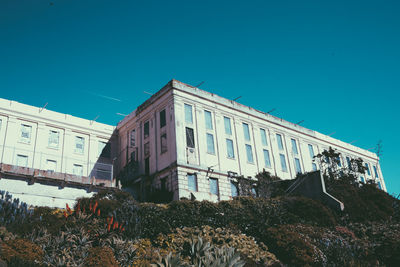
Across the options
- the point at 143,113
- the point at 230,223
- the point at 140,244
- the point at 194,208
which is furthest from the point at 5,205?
the point at 143,113

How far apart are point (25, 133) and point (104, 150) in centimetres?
763

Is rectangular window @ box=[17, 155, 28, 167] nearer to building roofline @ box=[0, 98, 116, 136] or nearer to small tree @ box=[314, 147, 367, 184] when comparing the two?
building roofline @ box=[0, 98, 116, 136]

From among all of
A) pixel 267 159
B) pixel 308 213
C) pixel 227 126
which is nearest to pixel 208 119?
pixel 227 126

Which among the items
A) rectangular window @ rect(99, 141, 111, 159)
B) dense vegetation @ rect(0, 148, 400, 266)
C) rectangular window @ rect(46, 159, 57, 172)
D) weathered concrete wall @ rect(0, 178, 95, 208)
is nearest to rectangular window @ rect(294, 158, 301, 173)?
dense vegetation @ rect(0, 148, 400, 266)

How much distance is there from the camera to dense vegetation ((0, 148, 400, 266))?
37.0 ft

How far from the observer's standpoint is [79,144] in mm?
35875

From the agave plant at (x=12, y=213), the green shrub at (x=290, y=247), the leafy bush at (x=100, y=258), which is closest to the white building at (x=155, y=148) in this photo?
the agave plant at (x=12, y=213)

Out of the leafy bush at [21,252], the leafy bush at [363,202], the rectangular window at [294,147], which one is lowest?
the leafy bush at [21,252]

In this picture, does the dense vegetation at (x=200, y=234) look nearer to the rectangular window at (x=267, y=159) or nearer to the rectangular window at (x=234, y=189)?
the rectangular window at (x=234, y=189)

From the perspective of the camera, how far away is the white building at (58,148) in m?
25.2

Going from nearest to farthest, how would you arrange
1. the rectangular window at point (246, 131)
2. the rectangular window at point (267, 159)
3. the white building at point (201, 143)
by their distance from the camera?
1. the white building at point (201, 143)
2. the rectangular window at point (246, 131)
3. the rectangular window at point (267, 159)

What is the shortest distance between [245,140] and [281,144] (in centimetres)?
569

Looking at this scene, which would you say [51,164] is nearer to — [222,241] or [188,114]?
[188,114]

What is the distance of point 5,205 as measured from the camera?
1449cm
